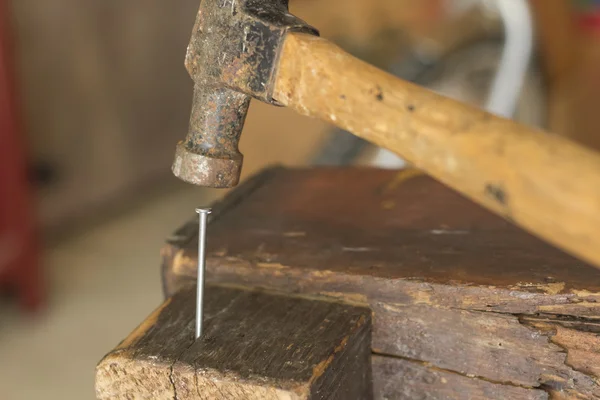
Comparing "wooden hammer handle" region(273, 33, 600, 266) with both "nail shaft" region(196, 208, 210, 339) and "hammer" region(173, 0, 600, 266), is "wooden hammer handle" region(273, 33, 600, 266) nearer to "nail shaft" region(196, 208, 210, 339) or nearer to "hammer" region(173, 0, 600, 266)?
"hammer" region(173, 0, 600, 266)

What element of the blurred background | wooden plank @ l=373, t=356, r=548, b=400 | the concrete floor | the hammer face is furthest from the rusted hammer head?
the concrete floor

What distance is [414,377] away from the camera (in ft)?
1.92

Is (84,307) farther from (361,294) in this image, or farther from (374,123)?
(374,123)

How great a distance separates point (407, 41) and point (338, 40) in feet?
0.66

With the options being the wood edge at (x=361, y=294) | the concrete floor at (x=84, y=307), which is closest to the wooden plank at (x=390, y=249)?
the wood edge at (x=361, y=294)

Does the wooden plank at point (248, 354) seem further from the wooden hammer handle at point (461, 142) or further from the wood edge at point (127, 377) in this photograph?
the wooden hammer handle at point (461, 142)

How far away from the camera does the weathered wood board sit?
1.74 feet

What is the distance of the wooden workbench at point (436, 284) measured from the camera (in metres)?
0.53

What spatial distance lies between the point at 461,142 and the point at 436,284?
169mm

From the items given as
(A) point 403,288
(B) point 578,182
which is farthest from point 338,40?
(B) point 578,182

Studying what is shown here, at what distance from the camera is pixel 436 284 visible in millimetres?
548

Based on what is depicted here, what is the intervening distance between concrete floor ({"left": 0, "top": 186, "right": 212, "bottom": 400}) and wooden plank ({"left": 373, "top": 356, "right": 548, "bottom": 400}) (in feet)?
3.84

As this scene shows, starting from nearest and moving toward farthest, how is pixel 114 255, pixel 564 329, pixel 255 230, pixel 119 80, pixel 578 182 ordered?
pixel 578 182 < pixel 564 329 < pixel 255 230 < pixel 114 255 < pixel 119 80

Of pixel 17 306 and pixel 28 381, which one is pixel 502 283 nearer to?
pixel 28 381
